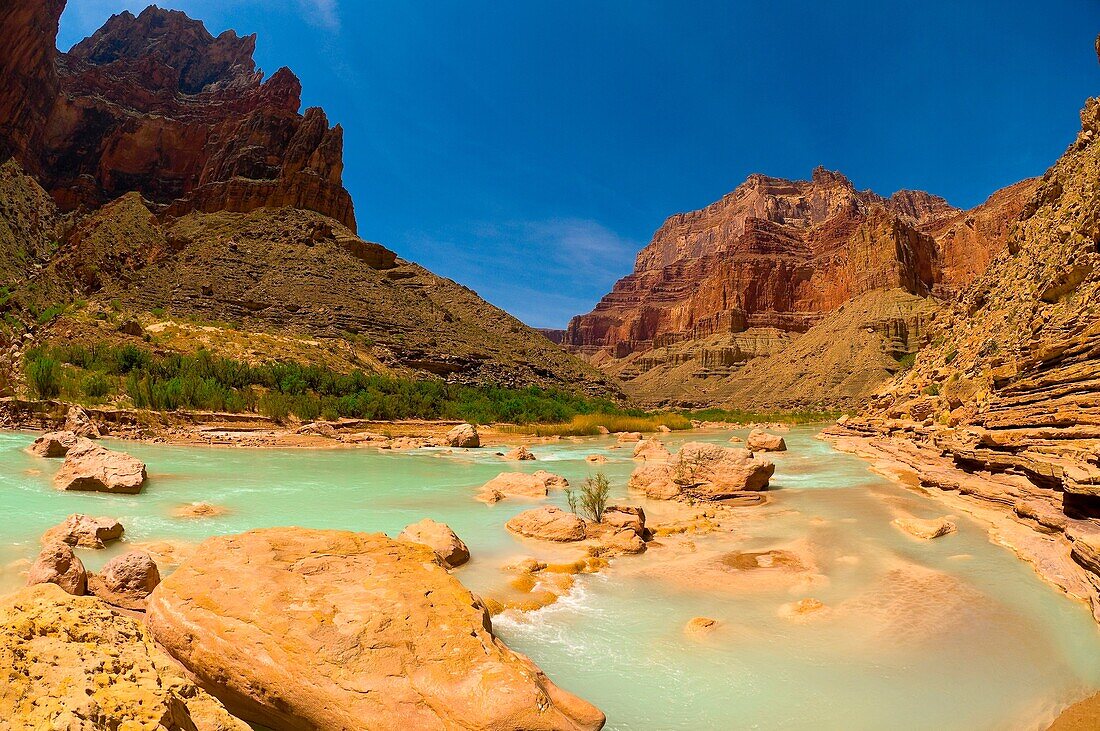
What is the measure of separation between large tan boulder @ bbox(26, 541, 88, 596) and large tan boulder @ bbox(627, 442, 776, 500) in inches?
380

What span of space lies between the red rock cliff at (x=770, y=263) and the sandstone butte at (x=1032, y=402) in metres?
73.2

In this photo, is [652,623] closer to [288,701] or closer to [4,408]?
[288,701]

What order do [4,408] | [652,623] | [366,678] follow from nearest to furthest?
[366,678]
[652,623]
[4,408]

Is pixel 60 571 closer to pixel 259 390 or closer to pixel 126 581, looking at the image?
pixel 126 581

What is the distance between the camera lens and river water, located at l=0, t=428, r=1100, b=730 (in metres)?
3.91

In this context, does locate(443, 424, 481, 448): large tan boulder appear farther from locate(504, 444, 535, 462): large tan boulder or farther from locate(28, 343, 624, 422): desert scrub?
locate(28, 343, 624, 422): desert scrub

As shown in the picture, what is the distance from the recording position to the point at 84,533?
21.4ft

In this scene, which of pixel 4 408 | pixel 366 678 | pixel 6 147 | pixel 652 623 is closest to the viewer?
pixel 366 678

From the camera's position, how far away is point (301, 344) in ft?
124

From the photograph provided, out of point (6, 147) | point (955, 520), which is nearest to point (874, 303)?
point (955, 520)

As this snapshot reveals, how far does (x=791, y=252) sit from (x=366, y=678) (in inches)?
5907

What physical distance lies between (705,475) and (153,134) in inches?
3947

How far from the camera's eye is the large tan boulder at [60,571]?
446 centimetres

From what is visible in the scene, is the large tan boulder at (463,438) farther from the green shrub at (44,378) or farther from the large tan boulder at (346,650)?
the large tan boulder at (346,650)
